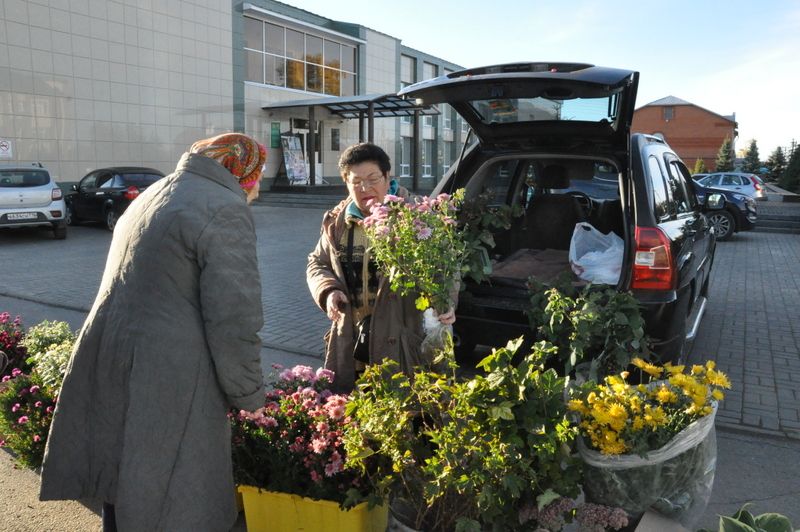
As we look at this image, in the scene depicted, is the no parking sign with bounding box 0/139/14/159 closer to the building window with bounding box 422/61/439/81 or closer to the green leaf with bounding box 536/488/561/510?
the green leaf with bounding box 536/488/561/510

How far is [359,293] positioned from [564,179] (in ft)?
9.85

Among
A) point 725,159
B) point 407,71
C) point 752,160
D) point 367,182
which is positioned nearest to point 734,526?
point 367,182

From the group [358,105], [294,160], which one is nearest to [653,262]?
[358,105]

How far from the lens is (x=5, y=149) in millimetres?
17484

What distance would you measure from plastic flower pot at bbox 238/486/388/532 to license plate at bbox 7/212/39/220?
13.1m

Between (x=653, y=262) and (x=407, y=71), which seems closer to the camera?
(x=653, y=262)

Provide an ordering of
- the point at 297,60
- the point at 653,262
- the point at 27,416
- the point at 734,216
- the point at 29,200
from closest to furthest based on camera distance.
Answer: the point at 27,416 < the point at 653,262 < the point at 29,200 < the point at 734,216 < the point at 297,60

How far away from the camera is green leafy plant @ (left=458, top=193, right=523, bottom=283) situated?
3.24m

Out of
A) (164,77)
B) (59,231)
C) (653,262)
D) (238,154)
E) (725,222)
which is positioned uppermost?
(164,77)

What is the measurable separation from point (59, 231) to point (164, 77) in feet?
29.4

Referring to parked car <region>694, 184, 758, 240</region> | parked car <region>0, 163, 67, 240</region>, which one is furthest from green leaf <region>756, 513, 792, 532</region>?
parked car <region>694, 184, 758, 240</region>

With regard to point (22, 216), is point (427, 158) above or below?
above

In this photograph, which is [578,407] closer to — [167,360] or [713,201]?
[167,360]

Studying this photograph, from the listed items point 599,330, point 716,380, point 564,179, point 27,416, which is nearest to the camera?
point 716,380
